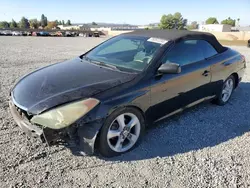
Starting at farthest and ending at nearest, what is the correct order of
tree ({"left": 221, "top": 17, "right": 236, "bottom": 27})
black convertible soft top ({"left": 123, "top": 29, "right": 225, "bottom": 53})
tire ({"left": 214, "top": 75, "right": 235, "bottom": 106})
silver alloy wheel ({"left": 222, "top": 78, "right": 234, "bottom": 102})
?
tree ({"left": 221, "top": 17, "right": 236, "bottom": 27}) → silver alloy wheel ({"left": 222, "top": 78, "right": 234, "bottom": 102}) → tire ({"left": 214, "top": 75, "right": 235, "bottom": 106}) → black convertible soft top ({"left": 123, "top": 29, "right": 225, "bottom": 53})

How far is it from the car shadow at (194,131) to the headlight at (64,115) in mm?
743

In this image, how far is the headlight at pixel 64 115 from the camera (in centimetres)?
254

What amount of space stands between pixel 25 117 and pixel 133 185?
1.45 m

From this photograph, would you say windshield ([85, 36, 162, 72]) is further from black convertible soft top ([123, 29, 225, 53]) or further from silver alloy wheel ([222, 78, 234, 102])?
silver alloy wheel ([222, 78, 234, 102])

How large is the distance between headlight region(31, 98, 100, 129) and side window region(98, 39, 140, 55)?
1650 millimetres

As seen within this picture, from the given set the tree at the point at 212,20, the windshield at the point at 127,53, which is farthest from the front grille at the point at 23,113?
the tree at the point at 212,20

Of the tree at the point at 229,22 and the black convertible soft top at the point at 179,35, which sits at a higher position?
the tree at the point at 229,22

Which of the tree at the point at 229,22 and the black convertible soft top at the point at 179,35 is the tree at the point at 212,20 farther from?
the black convertible soft top at the point at 179,35

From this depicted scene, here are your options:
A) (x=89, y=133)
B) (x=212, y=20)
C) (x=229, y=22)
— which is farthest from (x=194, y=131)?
(x=229, y=22)

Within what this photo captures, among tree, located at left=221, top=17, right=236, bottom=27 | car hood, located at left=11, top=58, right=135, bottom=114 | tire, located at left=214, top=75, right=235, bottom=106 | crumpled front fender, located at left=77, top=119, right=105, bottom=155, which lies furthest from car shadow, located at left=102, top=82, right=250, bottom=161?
tree, located at left=221, top=17, right=236, bottom=27

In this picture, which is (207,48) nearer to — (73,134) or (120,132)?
(120,132)

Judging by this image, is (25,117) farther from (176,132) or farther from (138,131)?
(176,132)

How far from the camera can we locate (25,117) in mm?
2805

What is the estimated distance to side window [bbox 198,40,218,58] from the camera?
421 centimetres
